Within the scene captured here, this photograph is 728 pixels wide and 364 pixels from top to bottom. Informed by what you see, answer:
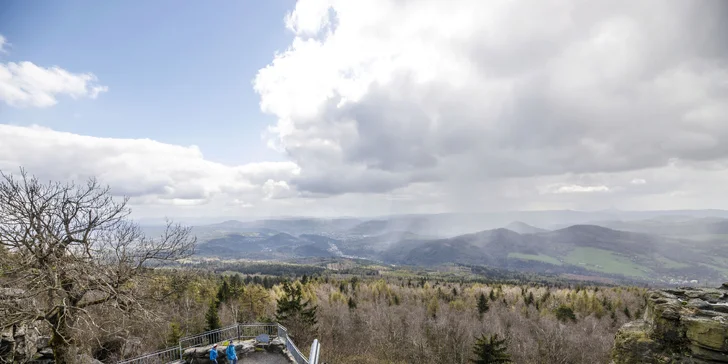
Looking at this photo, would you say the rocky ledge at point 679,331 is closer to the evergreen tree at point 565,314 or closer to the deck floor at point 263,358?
the deck floor at point 263,358

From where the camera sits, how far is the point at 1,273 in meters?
19.2

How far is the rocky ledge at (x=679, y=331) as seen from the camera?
15625 mm

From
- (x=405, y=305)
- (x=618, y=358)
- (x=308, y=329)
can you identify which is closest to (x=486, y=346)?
(x=618, y=358)

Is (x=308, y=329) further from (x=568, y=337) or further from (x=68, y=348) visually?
(x=568, y=337)

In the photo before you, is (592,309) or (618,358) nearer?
(618,358)

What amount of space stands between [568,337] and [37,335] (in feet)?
260

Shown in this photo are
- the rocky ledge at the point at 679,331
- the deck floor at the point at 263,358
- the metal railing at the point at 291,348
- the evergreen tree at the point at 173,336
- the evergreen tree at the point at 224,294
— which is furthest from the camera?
the evergreen tree at the point at 224,294

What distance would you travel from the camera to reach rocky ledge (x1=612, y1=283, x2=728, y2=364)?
15.6 m

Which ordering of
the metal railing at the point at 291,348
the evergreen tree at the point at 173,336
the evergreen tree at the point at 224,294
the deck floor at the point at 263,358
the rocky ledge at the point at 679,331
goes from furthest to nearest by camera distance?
the evergreen tree at the point at 224,294 < the evergreen tree at the point at 173,336 < the deck floor at the point at 263,358 < the metal railing at the point at 291,348 < the rocky ledge at the point at 679,331

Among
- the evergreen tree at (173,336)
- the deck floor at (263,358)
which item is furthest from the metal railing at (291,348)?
the evergreen tree at (173,336)

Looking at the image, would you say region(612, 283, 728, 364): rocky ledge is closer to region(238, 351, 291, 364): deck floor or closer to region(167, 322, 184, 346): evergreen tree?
region(238, 351, 291, 364): deck floor

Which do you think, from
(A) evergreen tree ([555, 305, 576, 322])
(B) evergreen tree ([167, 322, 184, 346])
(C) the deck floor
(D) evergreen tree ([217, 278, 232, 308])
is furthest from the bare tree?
(A) evergreen tree ([555, 305, 576, 322])

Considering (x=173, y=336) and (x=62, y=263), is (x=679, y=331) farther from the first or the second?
(x=173, y=336)

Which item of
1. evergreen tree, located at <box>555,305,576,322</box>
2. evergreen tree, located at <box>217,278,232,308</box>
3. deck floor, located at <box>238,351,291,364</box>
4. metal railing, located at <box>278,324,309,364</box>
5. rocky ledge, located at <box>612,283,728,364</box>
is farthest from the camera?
evergreen tree, located at <box>555,305,576,322</box>
